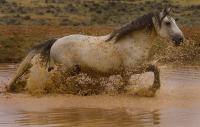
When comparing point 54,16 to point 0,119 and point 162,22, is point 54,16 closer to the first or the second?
point 162,22

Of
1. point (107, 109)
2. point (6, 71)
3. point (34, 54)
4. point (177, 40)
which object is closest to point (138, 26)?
point (177, 40)

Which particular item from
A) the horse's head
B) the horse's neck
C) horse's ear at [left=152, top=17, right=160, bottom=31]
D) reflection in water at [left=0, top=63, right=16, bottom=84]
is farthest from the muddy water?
reflection in water at [left=0, top=63, right=16, bottom=84]

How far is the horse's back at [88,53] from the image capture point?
41.7 ft

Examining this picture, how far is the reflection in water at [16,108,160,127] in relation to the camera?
934 centimetres

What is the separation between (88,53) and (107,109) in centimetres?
219

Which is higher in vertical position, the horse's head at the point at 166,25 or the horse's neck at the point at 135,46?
the horse's head at the point at 166,25

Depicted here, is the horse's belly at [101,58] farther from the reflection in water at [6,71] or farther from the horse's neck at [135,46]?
the reflection in water at [6,71]

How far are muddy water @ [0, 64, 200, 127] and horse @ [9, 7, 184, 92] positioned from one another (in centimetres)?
66

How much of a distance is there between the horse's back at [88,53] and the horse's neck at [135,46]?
6.1 inches

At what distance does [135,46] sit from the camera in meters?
12.7

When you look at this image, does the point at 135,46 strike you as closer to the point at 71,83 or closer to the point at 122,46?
the point at 122,46

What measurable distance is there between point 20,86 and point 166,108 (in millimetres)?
3941

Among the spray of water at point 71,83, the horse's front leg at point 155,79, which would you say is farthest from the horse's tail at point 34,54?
the horse's front leg at point 155,79

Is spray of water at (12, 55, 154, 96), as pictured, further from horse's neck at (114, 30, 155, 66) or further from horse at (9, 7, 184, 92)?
horse's neck at (114, 30, 155, 66)
